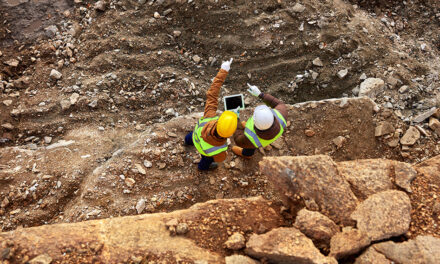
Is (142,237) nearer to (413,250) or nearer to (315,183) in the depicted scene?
(315,183)

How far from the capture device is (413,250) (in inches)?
96.0

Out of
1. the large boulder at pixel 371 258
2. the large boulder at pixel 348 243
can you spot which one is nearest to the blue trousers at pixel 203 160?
the large boulder at pixel 348 243

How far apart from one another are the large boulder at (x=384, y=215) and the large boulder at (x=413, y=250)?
9cm

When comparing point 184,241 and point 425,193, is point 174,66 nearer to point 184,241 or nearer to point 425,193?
point 184,241

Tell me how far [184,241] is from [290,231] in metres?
0.97

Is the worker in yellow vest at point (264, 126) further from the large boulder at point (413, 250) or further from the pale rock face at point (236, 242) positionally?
the large boulder at point (413, 250)

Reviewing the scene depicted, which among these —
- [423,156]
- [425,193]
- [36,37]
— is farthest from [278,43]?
[36,37]

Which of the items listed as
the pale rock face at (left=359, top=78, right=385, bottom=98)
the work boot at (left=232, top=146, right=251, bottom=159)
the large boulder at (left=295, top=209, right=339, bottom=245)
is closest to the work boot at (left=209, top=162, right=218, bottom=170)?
the work boot at (left=232, top=146, right=251, bottom=159)

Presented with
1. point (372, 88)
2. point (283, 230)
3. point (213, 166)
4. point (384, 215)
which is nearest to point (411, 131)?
point (372, 88)

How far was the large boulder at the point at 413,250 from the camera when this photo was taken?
2381 mm

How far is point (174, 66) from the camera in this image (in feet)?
16.3

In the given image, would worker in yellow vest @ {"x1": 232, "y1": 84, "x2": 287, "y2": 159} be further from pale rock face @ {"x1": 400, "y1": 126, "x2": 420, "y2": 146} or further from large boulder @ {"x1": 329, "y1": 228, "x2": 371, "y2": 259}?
pale rock face @ {"x1": 400, "y1": 126, "x2": 420, "y2": 146}

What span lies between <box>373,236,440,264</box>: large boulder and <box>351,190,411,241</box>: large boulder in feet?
0.29

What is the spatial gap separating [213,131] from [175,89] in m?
1.90
